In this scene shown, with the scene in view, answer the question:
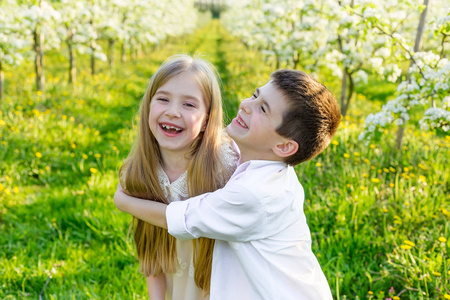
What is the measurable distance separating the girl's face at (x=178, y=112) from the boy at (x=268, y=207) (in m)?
0.24

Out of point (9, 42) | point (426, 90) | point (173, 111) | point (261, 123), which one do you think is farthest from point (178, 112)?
point (9, 42)

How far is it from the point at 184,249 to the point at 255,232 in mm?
504

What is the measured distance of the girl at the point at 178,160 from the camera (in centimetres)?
148

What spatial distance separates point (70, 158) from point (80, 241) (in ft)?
5.55

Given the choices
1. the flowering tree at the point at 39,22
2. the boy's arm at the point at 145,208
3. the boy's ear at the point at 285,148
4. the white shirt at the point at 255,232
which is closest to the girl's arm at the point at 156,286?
the boy's arm at the point at 145,208

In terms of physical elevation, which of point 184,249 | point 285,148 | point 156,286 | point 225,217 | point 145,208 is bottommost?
point 156,286

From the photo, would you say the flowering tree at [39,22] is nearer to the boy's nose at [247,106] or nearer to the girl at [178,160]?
the girl at [178,160]

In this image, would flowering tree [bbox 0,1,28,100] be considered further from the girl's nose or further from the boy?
the boy

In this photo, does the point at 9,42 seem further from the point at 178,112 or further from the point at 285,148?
the point at 285,148

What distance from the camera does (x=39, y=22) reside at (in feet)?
18.3

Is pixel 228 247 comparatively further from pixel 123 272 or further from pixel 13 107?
pixel 13 107

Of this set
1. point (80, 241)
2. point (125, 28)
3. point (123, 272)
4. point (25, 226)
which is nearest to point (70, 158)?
point (25, 226)

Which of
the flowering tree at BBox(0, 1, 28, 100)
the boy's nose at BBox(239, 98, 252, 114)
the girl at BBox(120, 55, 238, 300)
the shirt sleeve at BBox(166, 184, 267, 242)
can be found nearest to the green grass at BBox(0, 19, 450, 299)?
the girl at BBox(120, 55, 238, 300)

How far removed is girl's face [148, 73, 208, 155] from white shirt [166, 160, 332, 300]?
0.97 feet
